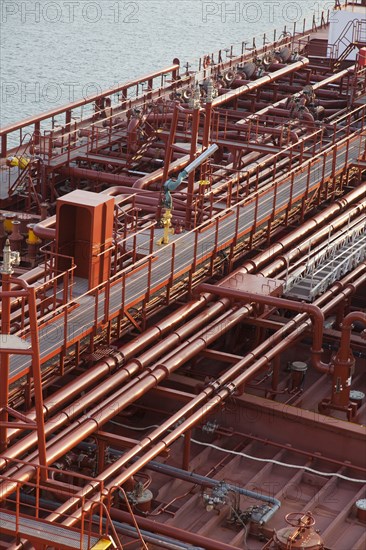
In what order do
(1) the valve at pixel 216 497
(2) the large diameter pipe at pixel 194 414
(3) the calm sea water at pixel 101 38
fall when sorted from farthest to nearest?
(3) the calm sea water at pixel 101 38, (1) the valve at pixel 216 497, (2) the large diameter pipe at pixel 194 414

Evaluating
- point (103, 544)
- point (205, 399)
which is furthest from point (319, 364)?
point (103, 544)

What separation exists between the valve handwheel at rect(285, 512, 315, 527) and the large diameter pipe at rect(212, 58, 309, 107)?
18.0 metres

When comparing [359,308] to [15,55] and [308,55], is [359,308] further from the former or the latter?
[15,55]

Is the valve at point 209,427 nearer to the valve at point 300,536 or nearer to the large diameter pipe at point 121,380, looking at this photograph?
the large diameter pipe at point 121,380

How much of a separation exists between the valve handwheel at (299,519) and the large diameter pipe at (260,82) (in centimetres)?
1801

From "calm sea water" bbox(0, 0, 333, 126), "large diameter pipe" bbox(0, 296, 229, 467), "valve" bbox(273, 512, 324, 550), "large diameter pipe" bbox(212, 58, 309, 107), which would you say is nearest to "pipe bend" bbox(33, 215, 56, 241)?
"large diameter pipe" bbox(0, 296, 229, 467)

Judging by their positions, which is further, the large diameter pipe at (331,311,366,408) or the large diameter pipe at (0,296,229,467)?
the large diameter pipe at (331,311,366,408)

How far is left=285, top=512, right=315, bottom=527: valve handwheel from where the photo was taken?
1930 cm

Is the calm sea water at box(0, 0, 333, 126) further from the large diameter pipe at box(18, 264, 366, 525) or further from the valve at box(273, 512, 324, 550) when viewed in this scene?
the valve at box(273, 512, 324, 550)

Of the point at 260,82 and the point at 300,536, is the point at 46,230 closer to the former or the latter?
the point at 300,536

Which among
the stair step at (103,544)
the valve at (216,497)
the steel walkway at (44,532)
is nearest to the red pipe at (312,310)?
the valve at (216,497)

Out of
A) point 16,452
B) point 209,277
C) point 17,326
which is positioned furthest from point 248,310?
point 16,452

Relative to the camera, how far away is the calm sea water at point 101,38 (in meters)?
61.2

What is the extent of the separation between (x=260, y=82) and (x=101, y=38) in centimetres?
3732
